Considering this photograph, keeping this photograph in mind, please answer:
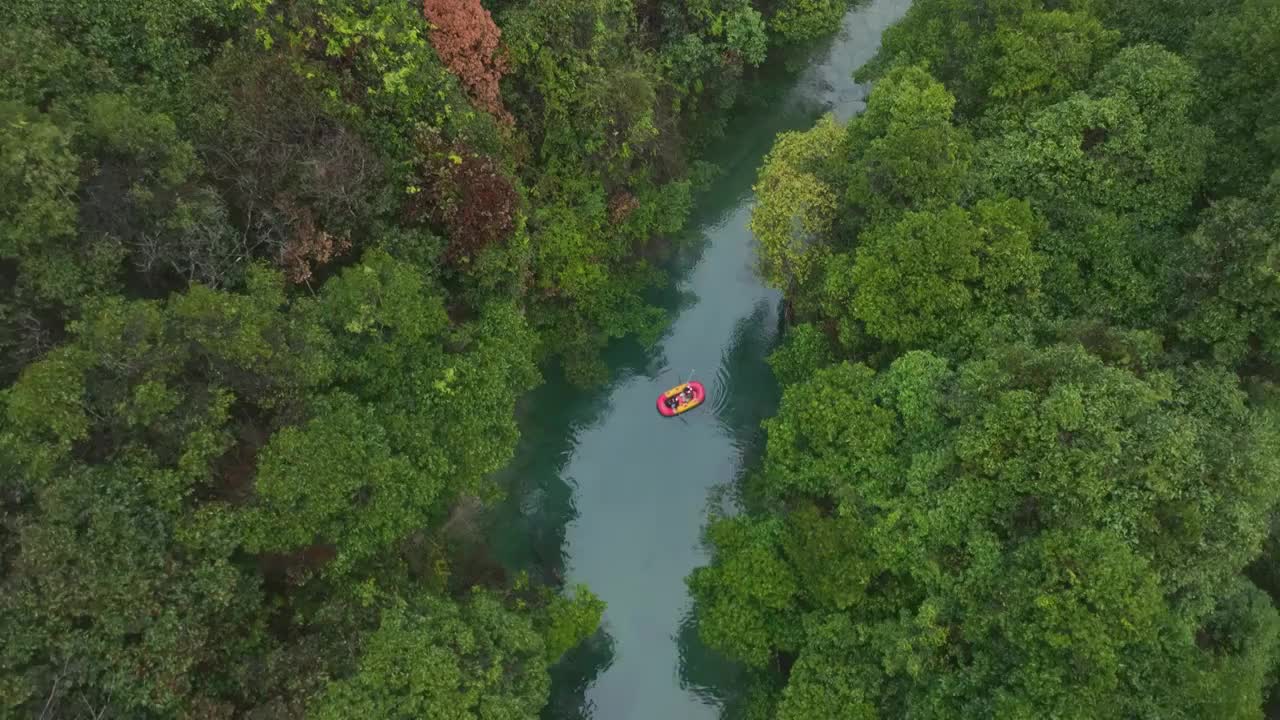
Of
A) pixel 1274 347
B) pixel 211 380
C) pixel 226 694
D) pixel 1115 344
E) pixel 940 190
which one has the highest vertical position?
pixel 211 380

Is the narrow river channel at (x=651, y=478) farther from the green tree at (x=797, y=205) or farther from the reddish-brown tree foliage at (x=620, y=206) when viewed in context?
the green tree at (x=797, y=205)

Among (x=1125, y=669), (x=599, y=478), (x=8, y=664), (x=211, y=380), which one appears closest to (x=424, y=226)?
(x=211, y=380)

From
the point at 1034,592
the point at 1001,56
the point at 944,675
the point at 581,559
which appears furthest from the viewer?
the point at 581,559

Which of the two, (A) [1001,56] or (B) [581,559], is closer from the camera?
(A) [1001,56]

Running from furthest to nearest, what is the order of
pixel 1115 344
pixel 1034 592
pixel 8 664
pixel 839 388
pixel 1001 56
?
pixel 1001 56
pixel 839 388
pixel 1115 344
pixel 1034 592
pixel 8 664

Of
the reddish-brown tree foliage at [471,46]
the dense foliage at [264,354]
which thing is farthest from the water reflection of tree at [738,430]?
the reddish-brown tree foliage at [471,46]

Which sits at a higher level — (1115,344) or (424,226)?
(424,226)

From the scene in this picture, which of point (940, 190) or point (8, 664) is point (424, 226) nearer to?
point (8, 664)

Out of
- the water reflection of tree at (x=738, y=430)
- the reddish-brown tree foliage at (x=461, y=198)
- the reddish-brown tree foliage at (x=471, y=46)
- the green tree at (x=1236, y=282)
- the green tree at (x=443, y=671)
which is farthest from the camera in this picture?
the water reflection of tree at (x=738, y=430)
